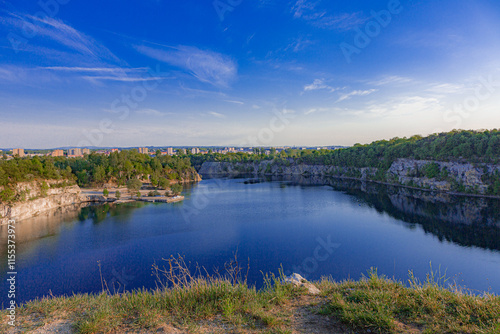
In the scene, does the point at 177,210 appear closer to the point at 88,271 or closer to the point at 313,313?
the point at 88,271

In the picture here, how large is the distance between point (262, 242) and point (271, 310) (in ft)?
44.7

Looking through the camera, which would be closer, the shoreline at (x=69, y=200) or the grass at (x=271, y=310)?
the grass at (x=271, y=310)

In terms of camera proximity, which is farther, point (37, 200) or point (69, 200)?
point (69, 200)

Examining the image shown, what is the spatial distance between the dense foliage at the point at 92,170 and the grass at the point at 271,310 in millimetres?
29005

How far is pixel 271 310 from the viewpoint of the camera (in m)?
4.11

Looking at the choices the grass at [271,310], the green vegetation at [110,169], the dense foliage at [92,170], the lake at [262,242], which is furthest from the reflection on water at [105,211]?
the grass at [271,310]

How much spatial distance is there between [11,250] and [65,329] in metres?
18.6

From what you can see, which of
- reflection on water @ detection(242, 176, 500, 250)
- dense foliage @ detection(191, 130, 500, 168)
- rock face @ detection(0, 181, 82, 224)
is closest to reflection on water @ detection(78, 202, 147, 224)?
rock face @ detection(0, 181, 82, 224)

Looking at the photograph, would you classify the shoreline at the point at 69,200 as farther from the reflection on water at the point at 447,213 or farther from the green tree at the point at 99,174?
the reflection on water at the point at 447,213

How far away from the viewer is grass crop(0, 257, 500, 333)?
3424mm

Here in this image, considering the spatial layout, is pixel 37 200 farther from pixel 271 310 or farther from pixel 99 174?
pixel 271 310

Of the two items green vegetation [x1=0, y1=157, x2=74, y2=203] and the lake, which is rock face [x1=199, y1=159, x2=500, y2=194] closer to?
the lake

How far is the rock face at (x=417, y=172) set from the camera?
35094mm

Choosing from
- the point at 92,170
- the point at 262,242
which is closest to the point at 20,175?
the point at 92,170
